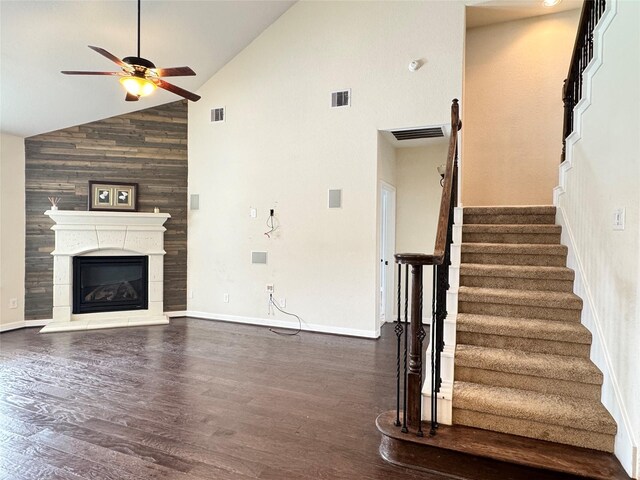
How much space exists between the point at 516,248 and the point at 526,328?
33.1 inches

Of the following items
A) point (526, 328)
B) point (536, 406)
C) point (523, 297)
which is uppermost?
point (523, 297)

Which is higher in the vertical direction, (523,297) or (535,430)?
(523,297)

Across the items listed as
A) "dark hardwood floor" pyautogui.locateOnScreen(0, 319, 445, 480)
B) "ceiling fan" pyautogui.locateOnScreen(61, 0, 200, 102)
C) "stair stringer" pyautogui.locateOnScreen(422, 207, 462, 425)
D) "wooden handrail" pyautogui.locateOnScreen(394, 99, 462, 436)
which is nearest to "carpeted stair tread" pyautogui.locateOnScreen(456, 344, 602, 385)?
"stair stringer" pyautogui.locateOnScreen(422, 207, 462, 425)

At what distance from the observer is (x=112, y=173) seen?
531 cm

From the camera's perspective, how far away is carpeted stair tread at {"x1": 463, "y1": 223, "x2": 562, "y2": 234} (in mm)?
3102

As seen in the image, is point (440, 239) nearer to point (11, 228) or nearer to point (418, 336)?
point (418, 336)

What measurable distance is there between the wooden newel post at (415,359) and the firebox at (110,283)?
15.4ft

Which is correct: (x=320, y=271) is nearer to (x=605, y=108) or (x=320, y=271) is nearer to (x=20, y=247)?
(x=605, y=108)

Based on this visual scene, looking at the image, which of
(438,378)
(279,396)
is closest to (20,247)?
(279,396)

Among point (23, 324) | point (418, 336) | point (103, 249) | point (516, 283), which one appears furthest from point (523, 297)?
point (23, 324)

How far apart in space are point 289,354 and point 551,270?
270cm

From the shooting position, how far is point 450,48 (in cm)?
414

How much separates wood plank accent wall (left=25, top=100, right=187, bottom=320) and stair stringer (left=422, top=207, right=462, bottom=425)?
4387mm

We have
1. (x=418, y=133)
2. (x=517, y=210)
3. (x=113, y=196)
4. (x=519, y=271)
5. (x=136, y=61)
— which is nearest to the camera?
(x=519, y=271)
